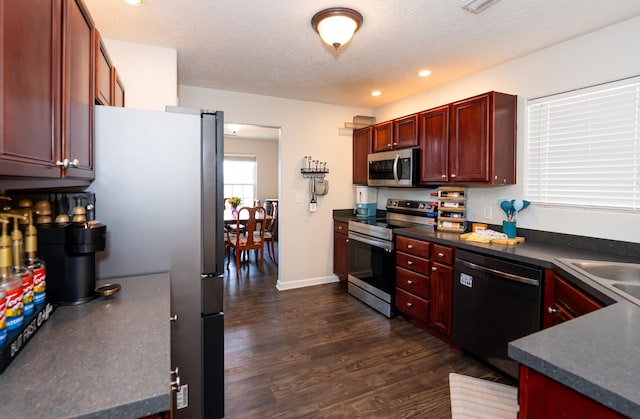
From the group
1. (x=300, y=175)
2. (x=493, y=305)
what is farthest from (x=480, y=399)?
(x=300, y=175)

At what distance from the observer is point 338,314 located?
3.37m

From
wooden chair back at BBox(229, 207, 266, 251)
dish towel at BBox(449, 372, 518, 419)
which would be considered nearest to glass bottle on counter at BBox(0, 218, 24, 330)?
dish towel at BBox(449, 372, 518, 419)

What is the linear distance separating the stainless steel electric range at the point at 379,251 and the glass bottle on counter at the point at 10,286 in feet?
9.09

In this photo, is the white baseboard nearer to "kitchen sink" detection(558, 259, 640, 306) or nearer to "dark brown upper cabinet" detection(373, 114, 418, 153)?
"dark brown upper cabinet" detection(373, 114, 418, 153)

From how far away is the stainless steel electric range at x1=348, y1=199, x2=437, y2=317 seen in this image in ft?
10.7

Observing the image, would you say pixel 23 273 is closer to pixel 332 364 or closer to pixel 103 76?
pixel 103 76

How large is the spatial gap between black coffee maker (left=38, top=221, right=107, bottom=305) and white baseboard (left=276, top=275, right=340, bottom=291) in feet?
9.81

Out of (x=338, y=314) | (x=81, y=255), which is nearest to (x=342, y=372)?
(x=338, y=314)

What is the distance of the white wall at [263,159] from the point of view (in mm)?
7801

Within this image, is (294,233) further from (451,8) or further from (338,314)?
(451,8)

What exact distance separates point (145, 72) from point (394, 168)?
250cm

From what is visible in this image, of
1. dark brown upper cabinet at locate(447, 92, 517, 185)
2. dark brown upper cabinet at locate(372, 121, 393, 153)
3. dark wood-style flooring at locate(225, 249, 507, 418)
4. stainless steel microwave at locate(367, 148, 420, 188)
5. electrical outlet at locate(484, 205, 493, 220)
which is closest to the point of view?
dark wood-style flooring at locate(225, 249, 507, 418)

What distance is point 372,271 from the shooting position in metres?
3.50

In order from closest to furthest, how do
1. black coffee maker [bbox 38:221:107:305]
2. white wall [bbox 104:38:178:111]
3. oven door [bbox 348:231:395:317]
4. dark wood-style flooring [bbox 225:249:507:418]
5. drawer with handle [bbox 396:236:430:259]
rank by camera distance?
black coffee maker [bbox 38:221:107:305] < dark wood-style flooring [bbox 225:249:507:418] < white wall [bbox 104:38:178:111] < drawer with handle [bbox 396:236:430:259] < oven door [bbox 348:231:395:317]
